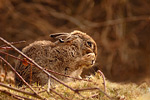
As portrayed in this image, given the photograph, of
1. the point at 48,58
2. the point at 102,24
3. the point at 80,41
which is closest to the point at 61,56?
the point at 48,58

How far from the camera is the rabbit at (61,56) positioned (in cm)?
318

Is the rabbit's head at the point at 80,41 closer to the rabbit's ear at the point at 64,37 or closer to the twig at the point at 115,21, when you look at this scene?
the rabbit's ear at the point at 64,37

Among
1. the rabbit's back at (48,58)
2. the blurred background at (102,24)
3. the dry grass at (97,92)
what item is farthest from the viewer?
the blurred background at (102,24)

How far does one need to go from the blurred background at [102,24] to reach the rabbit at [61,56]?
4.21 meters

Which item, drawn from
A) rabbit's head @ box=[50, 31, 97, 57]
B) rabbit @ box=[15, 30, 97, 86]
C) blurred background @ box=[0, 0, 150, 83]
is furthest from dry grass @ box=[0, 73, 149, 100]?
blurred background @ box=[0, 0, 150, 83]

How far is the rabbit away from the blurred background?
166 inches

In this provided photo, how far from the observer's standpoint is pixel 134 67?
8125 millimetres

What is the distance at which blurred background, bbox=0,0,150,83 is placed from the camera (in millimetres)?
8000

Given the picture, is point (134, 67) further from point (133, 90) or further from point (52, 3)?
point (133, 90)

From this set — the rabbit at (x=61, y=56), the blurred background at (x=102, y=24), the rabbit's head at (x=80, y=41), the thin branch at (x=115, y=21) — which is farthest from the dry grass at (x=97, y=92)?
the thin branch at (x=115, y=21)

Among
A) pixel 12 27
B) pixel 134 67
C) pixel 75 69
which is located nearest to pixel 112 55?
pixel 134 67

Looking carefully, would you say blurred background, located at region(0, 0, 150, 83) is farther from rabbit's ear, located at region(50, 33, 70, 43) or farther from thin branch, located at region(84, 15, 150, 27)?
rabbit's ear, located at region(50, 33, 70, 43)

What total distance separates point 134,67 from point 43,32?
2.88 metres

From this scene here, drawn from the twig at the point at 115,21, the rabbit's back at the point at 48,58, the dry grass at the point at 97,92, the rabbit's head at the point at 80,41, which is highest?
the twig at the point at 115,21
